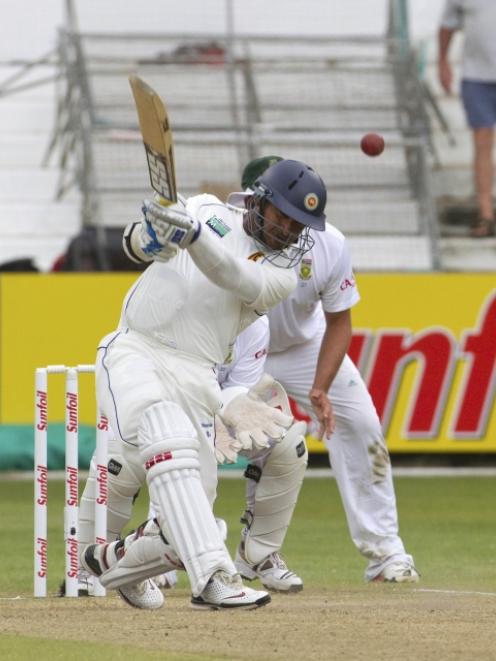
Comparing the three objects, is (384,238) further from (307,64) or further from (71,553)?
(71,553)

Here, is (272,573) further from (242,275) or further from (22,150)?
(22,150)

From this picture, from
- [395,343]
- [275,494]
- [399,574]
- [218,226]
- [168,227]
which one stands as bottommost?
[395,343]

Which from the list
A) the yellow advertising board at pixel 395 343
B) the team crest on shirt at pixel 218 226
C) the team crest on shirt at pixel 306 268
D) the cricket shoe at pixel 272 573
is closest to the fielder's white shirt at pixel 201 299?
the team crest on shirt at pixel 218 226

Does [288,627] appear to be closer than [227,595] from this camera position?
Yes

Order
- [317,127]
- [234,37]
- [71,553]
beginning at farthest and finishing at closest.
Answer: [234,37] → [317,127] → [71,553]

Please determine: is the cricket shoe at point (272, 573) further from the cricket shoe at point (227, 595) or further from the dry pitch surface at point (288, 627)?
the cricket shoe at point (227, 595)

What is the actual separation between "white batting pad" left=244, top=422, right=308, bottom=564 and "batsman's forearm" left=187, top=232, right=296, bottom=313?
46.6 inches

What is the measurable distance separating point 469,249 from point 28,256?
395 centimetres

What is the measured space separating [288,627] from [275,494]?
1685 millimetres

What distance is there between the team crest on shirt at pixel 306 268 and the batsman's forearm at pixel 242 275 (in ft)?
4.05

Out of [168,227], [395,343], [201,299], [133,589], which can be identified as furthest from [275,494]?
[395,343]

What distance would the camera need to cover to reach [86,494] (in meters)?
6.77

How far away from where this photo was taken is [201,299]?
234 inches

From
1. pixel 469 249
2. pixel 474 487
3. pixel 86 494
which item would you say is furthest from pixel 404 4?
pixel 86 494
